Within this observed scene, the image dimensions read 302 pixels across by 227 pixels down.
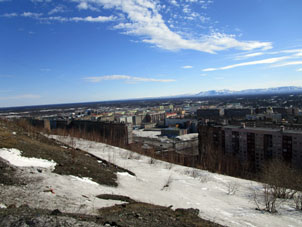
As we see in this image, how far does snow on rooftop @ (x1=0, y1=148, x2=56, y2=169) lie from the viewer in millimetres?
7988

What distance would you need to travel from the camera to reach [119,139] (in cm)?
3091

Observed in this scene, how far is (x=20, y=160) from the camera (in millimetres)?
8219

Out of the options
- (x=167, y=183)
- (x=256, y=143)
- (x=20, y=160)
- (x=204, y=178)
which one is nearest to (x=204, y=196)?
(x=167, y=183)

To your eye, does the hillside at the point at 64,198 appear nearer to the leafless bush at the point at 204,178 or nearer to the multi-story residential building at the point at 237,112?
the leafless bush at the point at 204,178

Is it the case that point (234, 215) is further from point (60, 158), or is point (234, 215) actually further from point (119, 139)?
point (119, 139)

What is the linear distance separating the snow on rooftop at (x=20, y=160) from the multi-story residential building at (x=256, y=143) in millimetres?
15926

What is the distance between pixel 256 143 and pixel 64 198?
63.7 feet

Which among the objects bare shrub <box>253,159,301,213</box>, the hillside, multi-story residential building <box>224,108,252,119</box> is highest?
the hillside

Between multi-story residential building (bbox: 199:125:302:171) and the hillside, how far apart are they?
15316 millimetres

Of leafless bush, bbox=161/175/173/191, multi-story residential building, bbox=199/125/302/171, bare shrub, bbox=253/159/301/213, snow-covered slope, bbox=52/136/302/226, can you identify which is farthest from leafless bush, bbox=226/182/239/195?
multi-story residential building, bbox=199/125/302/171

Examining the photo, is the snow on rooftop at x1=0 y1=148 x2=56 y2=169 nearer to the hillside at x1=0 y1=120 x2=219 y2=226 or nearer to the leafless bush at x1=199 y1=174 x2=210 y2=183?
the hillside at x1=0 y1=120 x2=219 y2=226

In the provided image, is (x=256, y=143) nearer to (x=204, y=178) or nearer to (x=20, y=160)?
(x=204, y=178)

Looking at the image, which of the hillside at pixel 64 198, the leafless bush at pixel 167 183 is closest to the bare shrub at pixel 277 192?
the leafless bush at pixel 167 183

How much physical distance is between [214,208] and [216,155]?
45.3 feet
